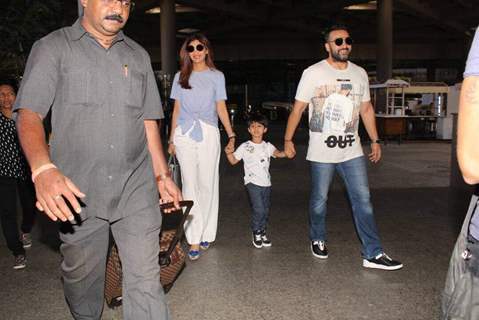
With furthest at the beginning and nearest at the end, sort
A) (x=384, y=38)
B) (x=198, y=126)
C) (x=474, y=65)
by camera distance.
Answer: (x=384, y=38), (x=198, y=126), (x=474, y=65)

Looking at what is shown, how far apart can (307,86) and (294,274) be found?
1.71 m

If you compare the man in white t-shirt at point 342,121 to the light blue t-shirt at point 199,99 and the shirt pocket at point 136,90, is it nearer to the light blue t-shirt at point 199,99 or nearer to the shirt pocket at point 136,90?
the light blue t-shirt at point 199,99

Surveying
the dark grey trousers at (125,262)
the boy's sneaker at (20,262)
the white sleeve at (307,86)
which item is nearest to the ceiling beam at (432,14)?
the white sleeve at (307,86)

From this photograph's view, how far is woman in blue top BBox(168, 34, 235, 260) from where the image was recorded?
5.48m

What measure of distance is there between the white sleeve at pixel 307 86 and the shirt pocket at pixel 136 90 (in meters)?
2.30

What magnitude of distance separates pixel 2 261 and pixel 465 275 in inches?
198

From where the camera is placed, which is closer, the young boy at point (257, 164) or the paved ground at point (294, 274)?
the paved ground at point (294, 274)

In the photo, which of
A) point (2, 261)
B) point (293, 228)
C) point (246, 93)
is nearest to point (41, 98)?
point (2, 261)

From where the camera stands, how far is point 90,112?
114 inches

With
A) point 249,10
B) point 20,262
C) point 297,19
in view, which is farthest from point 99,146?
point 297,19

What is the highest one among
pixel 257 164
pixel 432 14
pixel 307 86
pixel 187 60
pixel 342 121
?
pixel 432 14

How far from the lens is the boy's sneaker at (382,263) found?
508cm

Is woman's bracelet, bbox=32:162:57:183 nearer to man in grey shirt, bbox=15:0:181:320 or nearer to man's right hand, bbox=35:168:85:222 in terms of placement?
man's right hand, bbox=35:168:85:222

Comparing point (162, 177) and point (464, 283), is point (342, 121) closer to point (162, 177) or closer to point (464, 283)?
point (162, 177)
